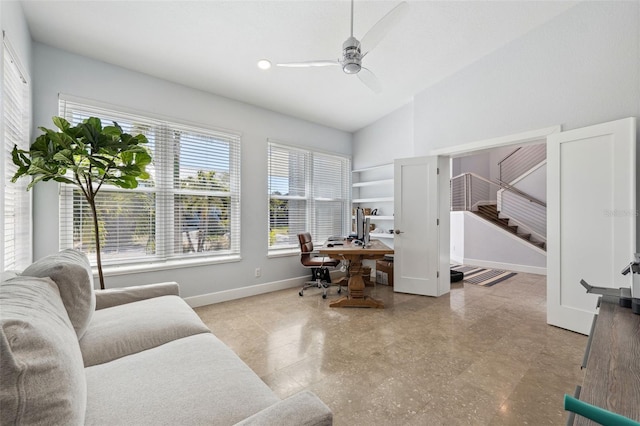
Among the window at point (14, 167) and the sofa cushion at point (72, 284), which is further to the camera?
the window at point (14, 167)

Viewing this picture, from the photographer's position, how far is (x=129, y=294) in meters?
2.06

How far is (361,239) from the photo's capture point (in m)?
3.90

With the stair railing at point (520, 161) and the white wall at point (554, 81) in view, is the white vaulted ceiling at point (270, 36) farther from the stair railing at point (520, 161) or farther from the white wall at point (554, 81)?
the stair railing at point (520, 161)

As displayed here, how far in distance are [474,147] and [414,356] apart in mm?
2793

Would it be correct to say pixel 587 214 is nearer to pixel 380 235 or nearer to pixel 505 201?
pixel 380 235

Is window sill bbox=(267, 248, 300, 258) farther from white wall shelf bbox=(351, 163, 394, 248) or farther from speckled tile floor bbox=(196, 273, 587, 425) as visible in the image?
white wall shelf bbox=(351, 163, 394, 248)

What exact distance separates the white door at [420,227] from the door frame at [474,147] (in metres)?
0.02

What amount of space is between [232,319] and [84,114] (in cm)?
274

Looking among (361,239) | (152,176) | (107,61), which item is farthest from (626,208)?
(107,61)

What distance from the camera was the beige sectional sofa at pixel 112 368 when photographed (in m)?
0.65

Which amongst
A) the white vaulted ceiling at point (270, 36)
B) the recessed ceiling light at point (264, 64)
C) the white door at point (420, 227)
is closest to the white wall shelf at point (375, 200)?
the white door at point (420, 227)

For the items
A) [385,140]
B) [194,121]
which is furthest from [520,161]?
[194,121]

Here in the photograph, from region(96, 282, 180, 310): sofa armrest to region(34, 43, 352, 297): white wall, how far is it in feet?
3.69

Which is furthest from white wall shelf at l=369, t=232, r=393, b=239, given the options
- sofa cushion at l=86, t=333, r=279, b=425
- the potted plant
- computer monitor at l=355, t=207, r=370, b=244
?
sofa cushion at l=86, t=333, r=279, b=425
